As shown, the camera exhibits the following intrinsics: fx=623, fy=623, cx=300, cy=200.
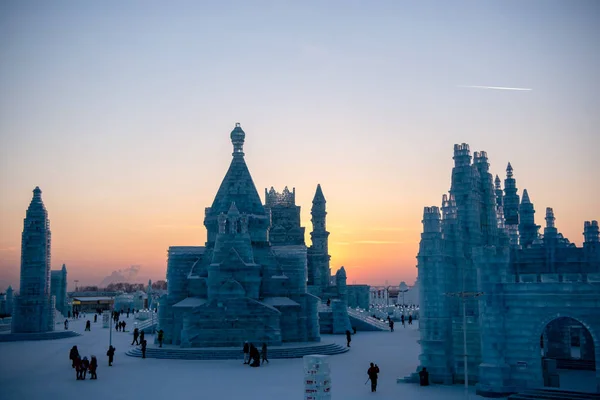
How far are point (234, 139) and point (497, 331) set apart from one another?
30877 millimetres

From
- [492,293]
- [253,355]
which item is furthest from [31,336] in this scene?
[492,293]

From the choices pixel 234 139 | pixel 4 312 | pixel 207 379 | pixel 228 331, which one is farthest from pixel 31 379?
pixel 4 312

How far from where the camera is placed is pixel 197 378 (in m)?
29.7

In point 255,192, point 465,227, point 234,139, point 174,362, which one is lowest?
point 174,362

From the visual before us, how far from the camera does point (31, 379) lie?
1156 inches

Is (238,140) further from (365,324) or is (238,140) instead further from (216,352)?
(365,324)

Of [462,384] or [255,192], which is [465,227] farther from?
[255,192]

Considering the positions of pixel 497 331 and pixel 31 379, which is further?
pixel 31 379

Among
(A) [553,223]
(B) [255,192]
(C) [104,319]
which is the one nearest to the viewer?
(A) [553,223]

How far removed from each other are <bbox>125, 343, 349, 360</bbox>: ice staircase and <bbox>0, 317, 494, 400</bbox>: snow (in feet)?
3.94

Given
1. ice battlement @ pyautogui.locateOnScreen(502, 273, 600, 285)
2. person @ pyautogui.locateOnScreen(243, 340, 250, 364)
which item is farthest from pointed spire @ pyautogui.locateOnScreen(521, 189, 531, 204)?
person @ pyautogui.locateOnScreen(243, 340, 250, 364)

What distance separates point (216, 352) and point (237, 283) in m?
5.29

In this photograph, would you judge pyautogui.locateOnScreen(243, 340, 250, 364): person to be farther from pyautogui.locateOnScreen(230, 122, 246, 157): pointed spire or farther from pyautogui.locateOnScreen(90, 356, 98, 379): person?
pyautogui.locateOnScreen(230, 122, 246, 157): pointed spire

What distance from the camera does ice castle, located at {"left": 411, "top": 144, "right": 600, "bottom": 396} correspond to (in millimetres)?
24044
